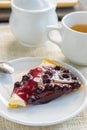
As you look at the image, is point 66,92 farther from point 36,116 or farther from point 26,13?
point 26,13

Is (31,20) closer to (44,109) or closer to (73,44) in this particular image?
(73,44)

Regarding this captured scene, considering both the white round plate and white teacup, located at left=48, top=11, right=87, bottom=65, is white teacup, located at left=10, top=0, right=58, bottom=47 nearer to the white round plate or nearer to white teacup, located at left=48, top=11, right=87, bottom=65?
Answer: white teacup, located at left=48, top=11, right=87, bottom=65

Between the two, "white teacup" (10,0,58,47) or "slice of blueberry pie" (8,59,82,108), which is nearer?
"slice of blueberry pie" (8,59,82,108)

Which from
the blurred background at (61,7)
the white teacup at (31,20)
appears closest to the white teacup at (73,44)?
the white teacup at (31,20)

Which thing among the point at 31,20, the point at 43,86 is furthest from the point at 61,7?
the point at 43,86

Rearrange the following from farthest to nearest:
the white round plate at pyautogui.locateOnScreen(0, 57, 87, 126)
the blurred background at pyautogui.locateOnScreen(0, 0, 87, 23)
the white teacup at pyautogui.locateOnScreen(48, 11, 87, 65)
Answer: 1. the blurred background at pyautogui.locateOnScreen(0, 0, 87, 23)
2. the white teacup at pyautogui.locateOnScreen(48, 11, 87, 65)
3. the white round plate at pyautogui.locateOnScreen(0, 57, 87, 126)

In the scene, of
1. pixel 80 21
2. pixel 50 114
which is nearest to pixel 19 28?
pixel 80 21

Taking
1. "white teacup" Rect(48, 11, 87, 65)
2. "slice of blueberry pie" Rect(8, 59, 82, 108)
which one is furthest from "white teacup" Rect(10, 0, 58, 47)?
"slice of blueberry pie" Rect(8, 59, 82, 108)
